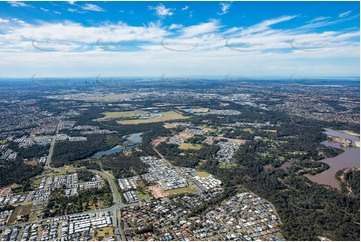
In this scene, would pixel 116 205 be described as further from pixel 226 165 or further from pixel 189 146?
pixel 189 146

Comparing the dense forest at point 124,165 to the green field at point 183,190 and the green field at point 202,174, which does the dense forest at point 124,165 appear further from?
the green field at point 183,190

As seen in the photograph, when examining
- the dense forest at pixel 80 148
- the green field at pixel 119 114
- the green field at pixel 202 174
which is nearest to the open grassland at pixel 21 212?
the dense forest at pixel 80 148

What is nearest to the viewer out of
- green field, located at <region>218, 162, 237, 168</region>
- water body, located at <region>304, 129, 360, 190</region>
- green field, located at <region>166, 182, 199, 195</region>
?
green field, located at <region>166, 182, 199, 195</region>

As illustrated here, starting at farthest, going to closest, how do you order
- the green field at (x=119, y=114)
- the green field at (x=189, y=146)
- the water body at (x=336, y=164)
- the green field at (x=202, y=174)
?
the green field at (x=119, y=114) → the green field at (x=189, y=146) → the green field at (x=202, y=174) → the water body at (x=336, y=164)

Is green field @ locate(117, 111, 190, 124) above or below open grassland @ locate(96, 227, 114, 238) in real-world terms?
below

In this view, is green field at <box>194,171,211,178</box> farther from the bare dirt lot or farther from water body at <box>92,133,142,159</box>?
water body at <box>92,133,142,159</box>

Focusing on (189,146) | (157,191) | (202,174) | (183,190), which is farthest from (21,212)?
(189,146)

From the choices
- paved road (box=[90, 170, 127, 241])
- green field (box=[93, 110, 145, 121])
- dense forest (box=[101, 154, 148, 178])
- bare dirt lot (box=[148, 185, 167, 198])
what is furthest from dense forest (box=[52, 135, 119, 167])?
green field (box=[93, 110, 145, 121])

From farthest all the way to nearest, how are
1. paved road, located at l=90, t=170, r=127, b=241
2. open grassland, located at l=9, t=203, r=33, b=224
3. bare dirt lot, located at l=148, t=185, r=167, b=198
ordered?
bare dirt lot, located at l=148, t=185, r=167, b=198, open grassland, located at l=9, t=203, r=33, b=224, paved road, located at l=90, t=170, r=127, b=241

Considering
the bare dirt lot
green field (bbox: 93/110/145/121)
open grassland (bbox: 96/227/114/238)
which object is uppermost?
the bare dirt lot
